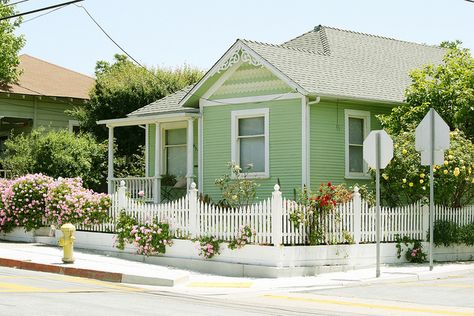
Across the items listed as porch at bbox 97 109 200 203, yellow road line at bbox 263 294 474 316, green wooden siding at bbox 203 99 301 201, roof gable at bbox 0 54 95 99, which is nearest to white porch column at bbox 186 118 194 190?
porch at bbox 97 109 200 203

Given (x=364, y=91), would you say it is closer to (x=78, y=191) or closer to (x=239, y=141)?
(x=239, y=141)

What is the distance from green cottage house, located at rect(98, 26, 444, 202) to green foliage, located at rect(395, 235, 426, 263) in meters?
3.18

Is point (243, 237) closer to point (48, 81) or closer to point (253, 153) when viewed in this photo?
point (253, 153)

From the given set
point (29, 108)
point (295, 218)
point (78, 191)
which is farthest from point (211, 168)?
point (29, 108)

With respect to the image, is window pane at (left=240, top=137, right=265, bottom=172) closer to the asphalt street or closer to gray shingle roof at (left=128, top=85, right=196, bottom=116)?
gray shingle roof at (left=128, top=85, right=196, bottom=116)

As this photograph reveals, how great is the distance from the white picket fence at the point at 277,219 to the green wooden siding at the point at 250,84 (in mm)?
4609

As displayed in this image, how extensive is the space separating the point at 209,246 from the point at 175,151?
8717 millimetres

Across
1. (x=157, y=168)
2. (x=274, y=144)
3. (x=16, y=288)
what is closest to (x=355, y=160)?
(x=274, y=144)

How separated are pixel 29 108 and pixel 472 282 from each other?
23.2 m

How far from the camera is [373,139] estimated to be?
16.5 metres

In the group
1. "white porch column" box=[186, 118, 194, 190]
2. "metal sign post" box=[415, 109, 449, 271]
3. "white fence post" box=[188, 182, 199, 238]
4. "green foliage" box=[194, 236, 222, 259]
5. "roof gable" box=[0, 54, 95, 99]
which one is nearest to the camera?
"metal sign post" box=[415, 109, 449, 271]

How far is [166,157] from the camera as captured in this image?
84.6 ft

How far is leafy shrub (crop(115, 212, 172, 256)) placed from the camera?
18.4m

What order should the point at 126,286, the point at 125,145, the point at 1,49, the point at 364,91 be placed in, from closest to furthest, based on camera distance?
1. the point at 126,286
2. the point at 364,91
3. the point at 1,49
4. the point at 125,145
